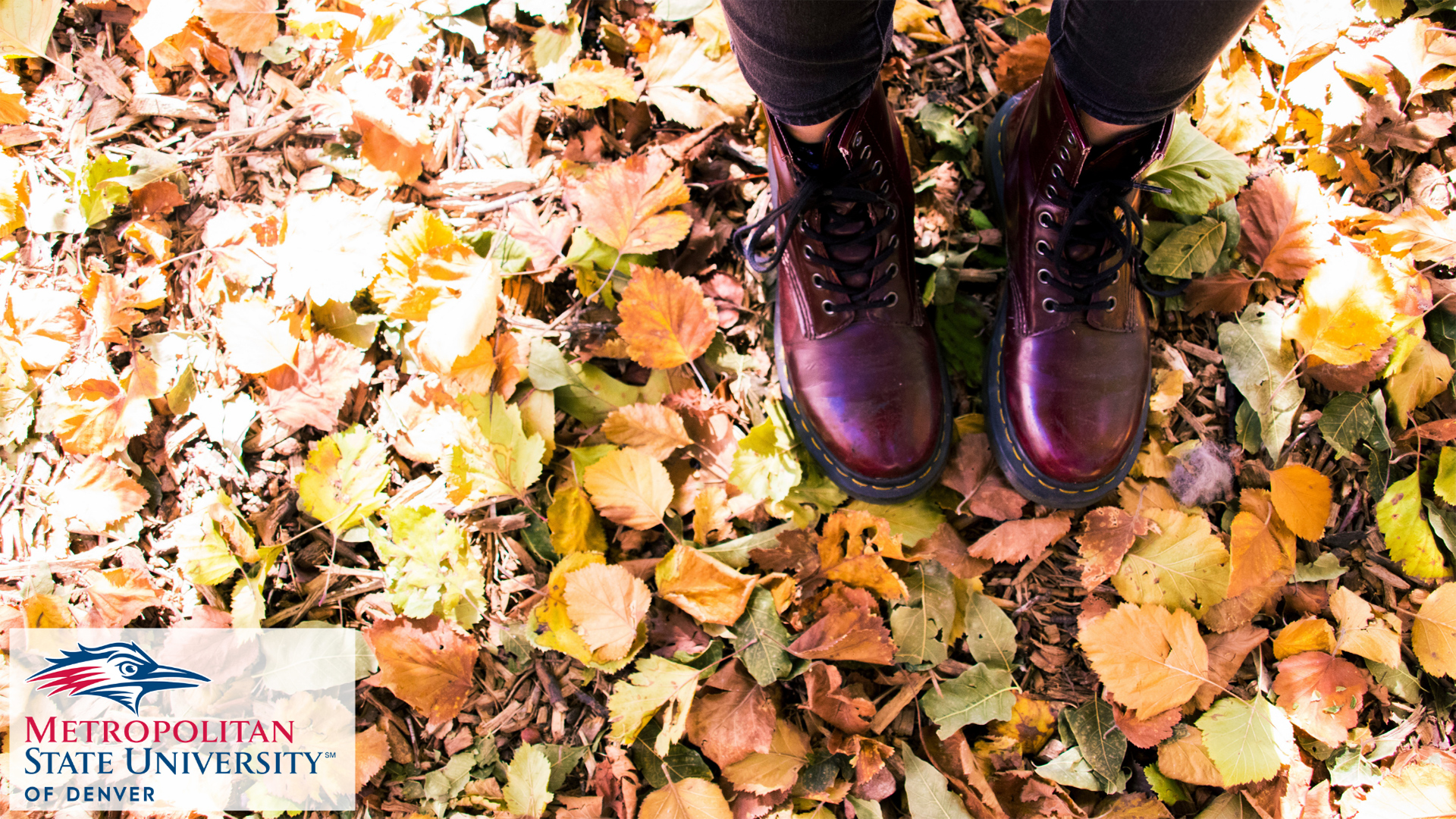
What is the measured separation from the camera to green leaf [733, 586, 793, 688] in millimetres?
1169

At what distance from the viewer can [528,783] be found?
1172mm

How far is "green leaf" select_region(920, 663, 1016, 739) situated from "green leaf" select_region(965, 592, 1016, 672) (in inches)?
0.5

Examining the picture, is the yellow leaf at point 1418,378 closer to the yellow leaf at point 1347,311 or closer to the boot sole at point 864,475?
the yellow leaf at point 1347,311

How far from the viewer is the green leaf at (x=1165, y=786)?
1.17 m

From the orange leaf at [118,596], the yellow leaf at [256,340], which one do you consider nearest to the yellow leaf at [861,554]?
the yellow leaf at [256,340]

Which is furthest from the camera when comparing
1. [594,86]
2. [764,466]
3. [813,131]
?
[594,86]

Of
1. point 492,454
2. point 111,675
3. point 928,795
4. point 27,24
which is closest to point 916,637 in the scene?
point 928,795

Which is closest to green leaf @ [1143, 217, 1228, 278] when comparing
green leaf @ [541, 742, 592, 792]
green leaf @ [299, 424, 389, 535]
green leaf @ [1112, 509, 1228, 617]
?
green leaf @ [1112, 509, 1228, 617]

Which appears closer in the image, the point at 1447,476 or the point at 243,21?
the point at 1447,476

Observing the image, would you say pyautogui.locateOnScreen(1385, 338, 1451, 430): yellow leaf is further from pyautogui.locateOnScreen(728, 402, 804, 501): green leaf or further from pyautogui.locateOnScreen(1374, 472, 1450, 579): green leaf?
pyautogui.locateOnScreen(728, 402, 804, 501): green leaf

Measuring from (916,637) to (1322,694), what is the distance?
2.21 ft

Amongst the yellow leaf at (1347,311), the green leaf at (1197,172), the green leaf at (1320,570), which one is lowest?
the green leaf at (1320,570)

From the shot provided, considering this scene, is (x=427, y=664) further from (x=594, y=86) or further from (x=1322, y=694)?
(x=1322, y=694)

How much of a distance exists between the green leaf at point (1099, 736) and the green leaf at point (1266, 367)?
1.82ft
